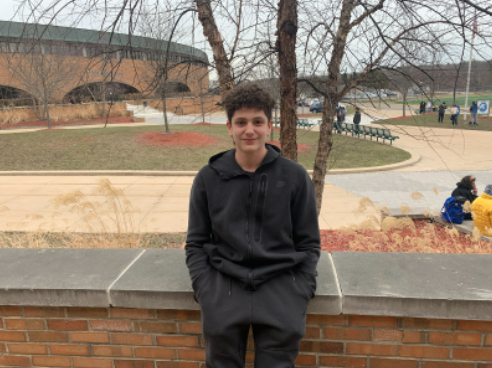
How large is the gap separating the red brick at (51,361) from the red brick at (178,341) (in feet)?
1.90

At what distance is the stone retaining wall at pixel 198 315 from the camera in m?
1.84

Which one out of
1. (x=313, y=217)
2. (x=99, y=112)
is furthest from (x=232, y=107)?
(x=99, y=112)

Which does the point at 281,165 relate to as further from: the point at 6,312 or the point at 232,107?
the point at 6,312

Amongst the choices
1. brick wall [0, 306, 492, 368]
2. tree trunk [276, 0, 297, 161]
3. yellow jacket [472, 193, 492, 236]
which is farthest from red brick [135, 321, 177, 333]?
yellow jacket [472, 193, 492, 236]

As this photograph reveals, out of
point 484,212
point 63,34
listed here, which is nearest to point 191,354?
point 63,34

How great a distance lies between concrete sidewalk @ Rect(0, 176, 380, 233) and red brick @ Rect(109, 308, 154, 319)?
330 cm

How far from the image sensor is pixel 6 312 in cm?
209

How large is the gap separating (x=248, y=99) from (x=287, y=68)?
2073 mm

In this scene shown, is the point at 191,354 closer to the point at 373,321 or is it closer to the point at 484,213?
the point at 373,321

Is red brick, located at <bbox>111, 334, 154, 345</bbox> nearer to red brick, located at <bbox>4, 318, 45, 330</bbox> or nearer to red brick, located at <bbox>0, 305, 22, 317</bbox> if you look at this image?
red brick, located at <bbox>4, 318, 45, 330</bbox>

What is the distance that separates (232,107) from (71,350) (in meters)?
1.62

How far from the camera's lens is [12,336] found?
213 cm

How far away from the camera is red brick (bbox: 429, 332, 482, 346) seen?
1.88m

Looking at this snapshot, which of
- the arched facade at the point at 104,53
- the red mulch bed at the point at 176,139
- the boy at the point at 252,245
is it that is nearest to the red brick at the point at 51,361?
the boy at the point at 252,245
